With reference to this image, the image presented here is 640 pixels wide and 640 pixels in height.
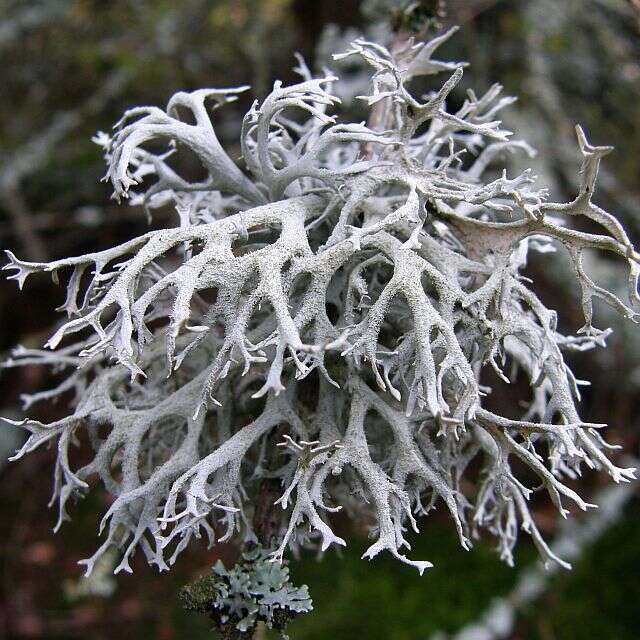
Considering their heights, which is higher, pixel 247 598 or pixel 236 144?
pixel 247 598

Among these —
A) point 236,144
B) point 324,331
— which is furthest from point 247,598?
point 236,144

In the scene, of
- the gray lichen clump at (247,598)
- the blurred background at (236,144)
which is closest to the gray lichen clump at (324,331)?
the gray lichen clump at (247,598)

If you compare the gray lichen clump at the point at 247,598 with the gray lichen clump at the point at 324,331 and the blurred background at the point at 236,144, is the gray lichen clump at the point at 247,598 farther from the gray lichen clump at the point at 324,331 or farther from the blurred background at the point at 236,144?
the blurred background at the point at 236,144

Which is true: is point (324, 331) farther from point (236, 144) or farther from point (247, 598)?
point (236, 144)

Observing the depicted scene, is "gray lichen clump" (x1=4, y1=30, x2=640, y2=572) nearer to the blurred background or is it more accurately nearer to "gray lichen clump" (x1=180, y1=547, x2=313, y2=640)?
"gray lichen clump" (x1=180, y1=547, x2=313, y2=640)

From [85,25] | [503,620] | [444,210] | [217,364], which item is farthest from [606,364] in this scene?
[85,25]

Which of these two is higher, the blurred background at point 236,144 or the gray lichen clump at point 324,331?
the gray lichen clump at point 324,331

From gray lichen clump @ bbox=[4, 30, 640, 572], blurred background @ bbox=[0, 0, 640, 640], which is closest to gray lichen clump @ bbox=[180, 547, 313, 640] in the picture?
gray lichen clump @ bbox=[4, 30, 640, 572]
